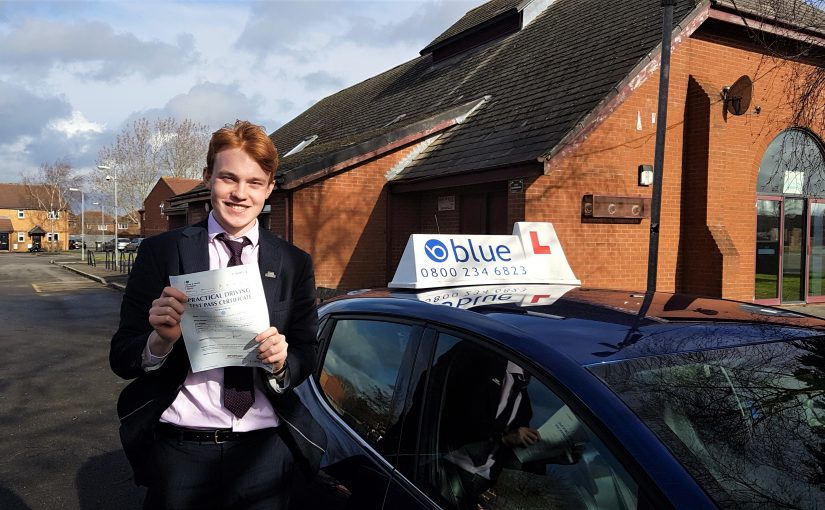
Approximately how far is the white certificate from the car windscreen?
937 millimetres

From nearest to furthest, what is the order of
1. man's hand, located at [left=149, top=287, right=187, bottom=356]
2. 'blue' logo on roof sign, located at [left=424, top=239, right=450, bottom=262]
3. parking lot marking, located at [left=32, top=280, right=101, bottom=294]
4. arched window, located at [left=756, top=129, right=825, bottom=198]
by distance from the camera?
man's hand, located at [left=149, top=287, right=187, bottom=356] < 'blue' logo on roof sign, located at [left=424, top=239, right=450, bottom=262] < arched window, located at [left=756, top=129, right=825, bottom=198] < parking lot marking, located at [left=32, top=280, right=101, bottom=294]

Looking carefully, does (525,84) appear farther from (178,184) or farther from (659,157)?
(178,184)

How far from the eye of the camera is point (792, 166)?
11648 mm

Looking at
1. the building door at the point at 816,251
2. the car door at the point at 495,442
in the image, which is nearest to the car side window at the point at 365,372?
the car door at the point at 495,442

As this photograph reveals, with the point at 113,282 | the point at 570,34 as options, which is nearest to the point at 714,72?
A: the point at 570,34

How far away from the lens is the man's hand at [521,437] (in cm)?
165

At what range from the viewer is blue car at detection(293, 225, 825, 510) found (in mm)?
1424

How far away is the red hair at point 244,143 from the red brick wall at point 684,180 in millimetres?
7199

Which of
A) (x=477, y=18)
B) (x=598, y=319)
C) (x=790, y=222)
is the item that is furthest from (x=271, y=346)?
(x=477, y=18)

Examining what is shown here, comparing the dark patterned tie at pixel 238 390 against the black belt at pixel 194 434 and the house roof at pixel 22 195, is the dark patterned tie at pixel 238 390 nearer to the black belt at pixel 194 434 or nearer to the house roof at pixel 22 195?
the black belt at pixel 194 434

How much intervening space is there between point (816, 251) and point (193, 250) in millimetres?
14061

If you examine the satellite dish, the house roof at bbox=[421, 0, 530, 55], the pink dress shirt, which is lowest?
the pink dress shirt

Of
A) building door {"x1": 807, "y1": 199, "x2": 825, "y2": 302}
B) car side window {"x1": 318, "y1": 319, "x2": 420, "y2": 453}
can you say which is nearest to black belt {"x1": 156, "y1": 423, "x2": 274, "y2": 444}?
car side window {"x1": 318, "y1": 319, "x2": 420, "y2": 453}

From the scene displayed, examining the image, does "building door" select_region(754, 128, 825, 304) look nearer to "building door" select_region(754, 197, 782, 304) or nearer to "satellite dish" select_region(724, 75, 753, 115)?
"building door" select_region(754, 197, 782, 304)
